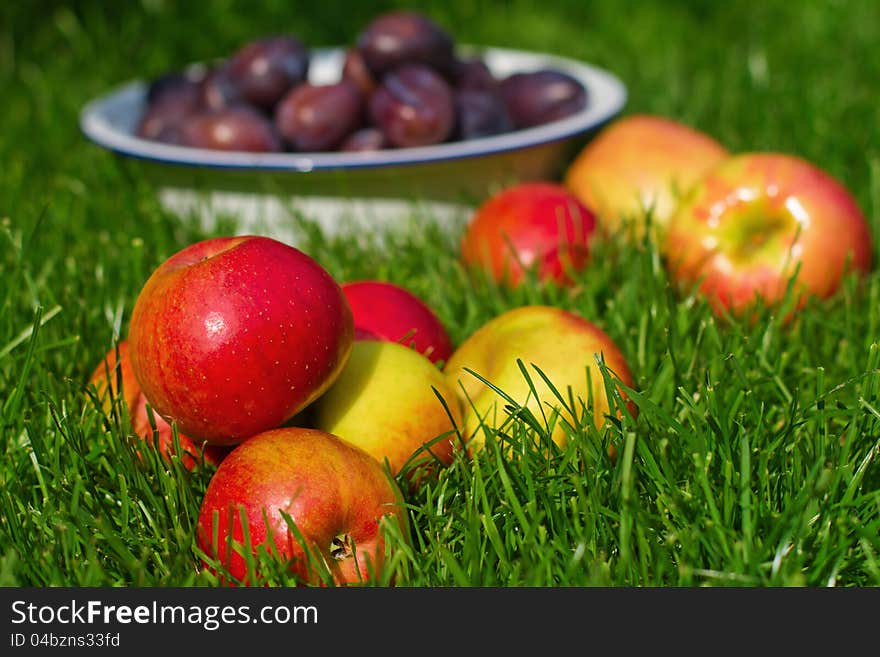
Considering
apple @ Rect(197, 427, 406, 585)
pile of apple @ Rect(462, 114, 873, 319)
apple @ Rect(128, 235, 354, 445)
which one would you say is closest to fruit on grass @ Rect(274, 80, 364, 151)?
pile of apple @ Rect(462, 114, 873, 319)

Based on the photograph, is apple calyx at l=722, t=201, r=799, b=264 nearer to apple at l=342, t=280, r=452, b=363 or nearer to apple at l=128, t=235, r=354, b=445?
apple at l=342, t=280, r=452, b=363

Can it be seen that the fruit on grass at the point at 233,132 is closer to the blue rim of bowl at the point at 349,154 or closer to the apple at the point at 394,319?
the blue rim of bowl at the point at 349,154

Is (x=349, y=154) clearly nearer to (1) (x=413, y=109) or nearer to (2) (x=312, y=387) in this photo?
(1) (x=413, y=109)

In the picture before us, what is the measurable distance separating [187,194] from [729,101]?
1563 mm

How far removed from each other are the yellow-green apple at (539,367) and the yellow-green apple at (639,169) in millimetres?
719

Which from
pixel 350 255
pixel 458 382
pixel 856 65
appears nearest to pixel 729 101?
pixel 856 65

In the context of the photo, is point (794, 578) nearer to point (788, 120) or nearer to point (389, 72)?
point (389, 72)

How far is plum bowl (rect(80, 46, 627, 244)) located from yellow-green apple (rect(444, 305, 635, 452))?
2.28 ft

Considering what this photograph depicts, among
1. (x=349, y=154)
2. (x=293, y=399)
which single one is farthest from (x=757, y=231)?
(x=293, y=399)

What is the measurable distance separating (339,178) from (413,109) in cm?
22

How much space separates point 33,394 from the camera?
156 cm

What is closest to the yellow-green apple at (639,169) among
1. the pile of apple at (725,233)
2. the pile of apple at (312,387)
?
the pile of apple at (725,233)

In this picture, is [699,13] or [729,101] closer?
[729,101]

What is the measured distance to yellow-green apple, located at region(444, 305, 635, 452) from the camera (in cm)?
139
